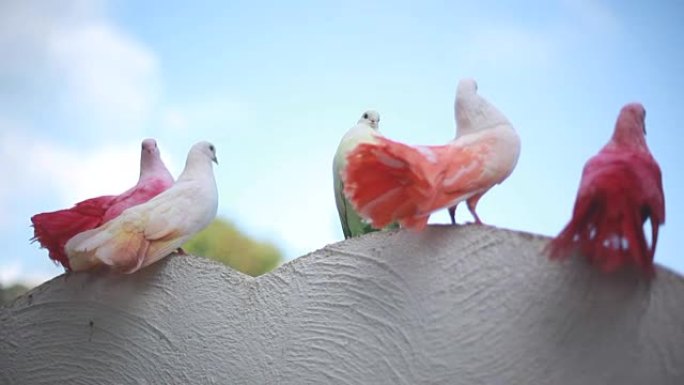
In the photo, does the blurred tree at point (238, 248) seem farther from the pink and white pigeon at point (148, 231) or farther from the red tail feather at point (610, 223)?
the red tail feather at point (610, 223)

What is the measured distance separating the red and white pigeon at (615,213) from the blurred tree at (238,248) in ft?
14.6

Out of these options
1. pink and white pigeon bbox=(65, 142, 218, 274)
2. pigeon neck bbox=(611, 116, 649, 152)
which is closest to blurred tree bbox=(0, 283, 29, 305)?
pink and white pigeon bbox=(65, 142, 218, 274)

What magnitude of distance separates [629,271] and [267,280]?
83 centimetres

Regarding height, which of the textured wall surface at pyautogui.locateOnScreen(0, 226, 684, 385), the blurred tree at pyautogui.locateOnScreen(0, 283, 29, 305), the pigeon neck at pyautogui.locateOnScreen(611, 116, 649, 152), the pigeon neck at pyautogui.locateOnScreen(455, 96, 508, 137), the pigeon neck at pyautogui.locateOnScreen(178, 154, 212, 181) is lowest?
the textured wall surface at pyautogui.locateOnScreen(0, 226, 684, 385)

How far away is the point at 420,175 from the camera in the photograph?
5.66 feet

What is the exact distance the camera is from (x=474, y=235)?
5.89 feet

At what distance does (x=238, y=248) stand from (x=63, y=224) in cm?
433

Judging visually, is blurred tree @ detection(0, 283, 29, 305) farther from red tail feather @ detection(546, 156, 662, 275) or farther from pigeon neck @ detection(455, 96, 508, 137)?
red tail feather @ detection(546, 156, 662, 275)

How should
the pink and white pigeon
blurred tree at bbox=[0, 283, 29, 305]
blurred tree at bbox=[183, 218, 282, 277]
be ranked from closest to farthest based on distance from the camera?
1. the pink and white pigeon
2. blurred tree at bbox=[0, 283, 29, 305]
3. blurred tree at bbox=[183, 218, 282, 277]

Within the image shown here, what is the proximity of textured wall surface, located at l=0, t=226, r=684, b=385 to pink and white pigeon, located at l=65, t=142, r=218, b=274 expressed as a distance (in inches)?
3.8

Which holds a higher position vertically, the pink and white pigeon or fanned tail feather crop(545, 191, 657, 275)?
the pink and white pigeon

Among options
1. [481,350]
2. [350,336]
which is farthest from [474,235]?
[350,336]

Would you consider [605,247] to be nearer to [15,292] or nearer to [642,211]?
[642,211]

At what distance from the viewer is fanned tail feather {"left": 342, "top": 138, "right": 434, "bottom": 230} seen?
1742mm
